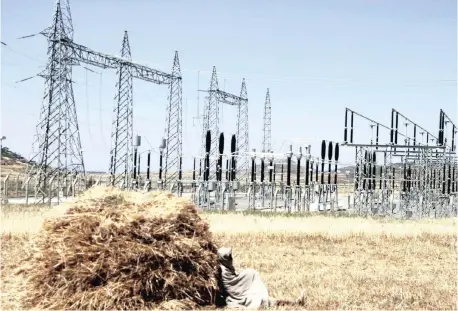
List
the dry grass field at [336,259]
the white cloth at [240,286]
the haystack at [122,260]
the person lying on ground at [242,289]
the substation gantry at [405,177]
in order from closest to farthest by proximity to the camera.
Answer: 1. the haystack at [122,260]
2. the person lying on ground at [242,289]
3. the white cloth at [240,286]
4. the dry grass field at [336,259]
5. the substation gantry at [405,177]

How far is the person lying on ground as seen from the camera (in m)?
9.12

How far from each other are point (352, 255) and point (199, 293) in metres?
7.10

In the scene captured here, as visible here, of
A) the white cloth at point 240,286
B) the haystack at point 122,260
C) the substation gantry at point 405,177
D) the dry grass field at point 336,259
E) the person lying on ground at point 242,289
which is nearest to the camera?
the haystack at point 122,260

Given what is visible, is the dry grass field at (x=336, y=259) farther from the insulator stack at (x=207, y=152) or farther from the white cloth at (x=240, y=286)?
the insulator stack at (x=207, y=152)

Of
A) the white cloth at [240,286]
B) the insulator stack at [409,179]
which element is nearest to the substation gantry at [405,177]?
the insulator stack at [409,179]

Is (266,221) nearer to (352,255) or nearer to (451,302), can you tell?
(352,255)

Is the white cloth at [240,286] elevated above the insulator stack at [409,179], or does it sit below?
below

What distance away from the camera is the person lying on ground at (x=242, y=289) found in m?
9.12

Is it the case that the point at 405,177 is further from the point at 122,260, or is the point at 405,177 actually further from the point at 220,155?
the point at 122,260

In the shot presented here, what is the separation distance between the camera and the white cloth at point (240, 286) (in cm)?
923

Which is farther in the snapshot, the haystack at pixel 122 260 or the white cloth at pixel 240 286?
the white cloth at pixel 240 286

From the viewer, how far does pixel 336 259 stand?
14.5 m

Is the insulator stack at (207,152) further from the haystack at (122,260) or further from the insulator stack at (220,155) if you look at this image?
the haystack at (122,260)

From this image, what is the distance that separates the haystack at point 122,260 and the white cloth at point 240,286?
0.23 m
